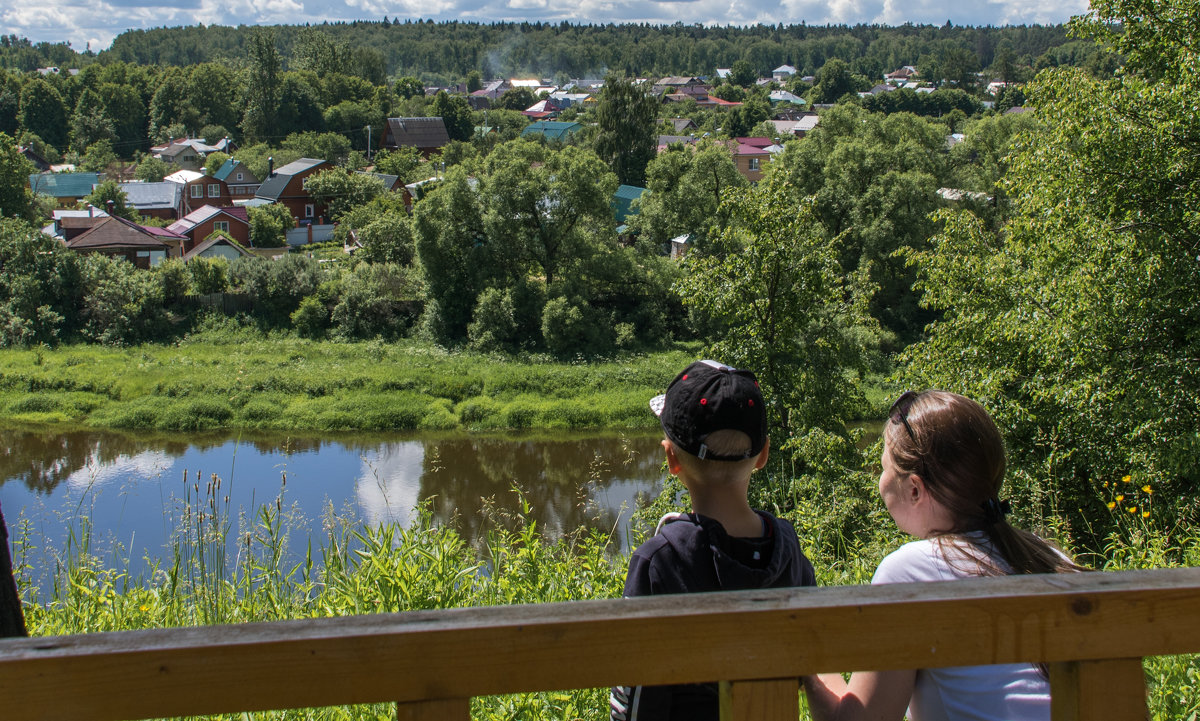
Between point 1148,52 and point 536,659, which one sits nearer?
point 536,659

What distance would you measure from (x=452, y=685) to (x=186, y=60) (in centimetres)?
17987

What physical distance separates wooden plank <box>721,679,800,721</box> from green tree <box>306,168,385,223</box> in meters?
39.7

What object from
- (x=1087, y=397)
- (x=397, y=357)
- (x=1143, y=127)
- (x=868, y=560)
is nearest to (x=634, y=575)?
(x=868, y=560)

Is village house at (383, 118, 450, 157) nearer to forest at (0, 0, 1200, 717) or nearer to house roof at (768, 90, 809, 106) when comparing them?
forest at (0, 0, 1200, 717)

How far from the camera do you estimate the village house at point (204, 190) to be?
1704 inches

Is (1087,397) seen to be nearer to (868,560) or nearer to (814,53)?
(868,560)

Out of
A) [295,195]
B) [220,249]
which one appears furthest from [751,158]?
[220,249]

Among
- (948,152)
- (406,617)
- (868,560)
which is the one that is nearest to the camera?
(406,617)

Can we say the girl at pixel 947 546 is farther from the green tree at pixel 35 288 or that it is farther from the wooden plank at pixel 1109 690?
the green tree at pixel 35 288

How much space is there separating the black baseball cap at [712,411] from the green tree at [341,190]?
39043mm

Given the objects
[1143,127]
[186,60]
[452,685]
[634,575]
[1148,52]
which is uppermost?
[186,60]

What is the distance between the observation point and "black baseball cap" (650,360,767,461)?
63.2 inches

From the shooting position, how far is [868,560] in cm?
436

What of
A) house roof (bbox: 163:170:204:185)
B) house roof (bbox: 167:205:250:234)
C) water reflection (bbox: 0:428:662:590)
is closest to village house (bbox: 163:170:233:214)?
house roof (bbox: 163:170:204:185)
